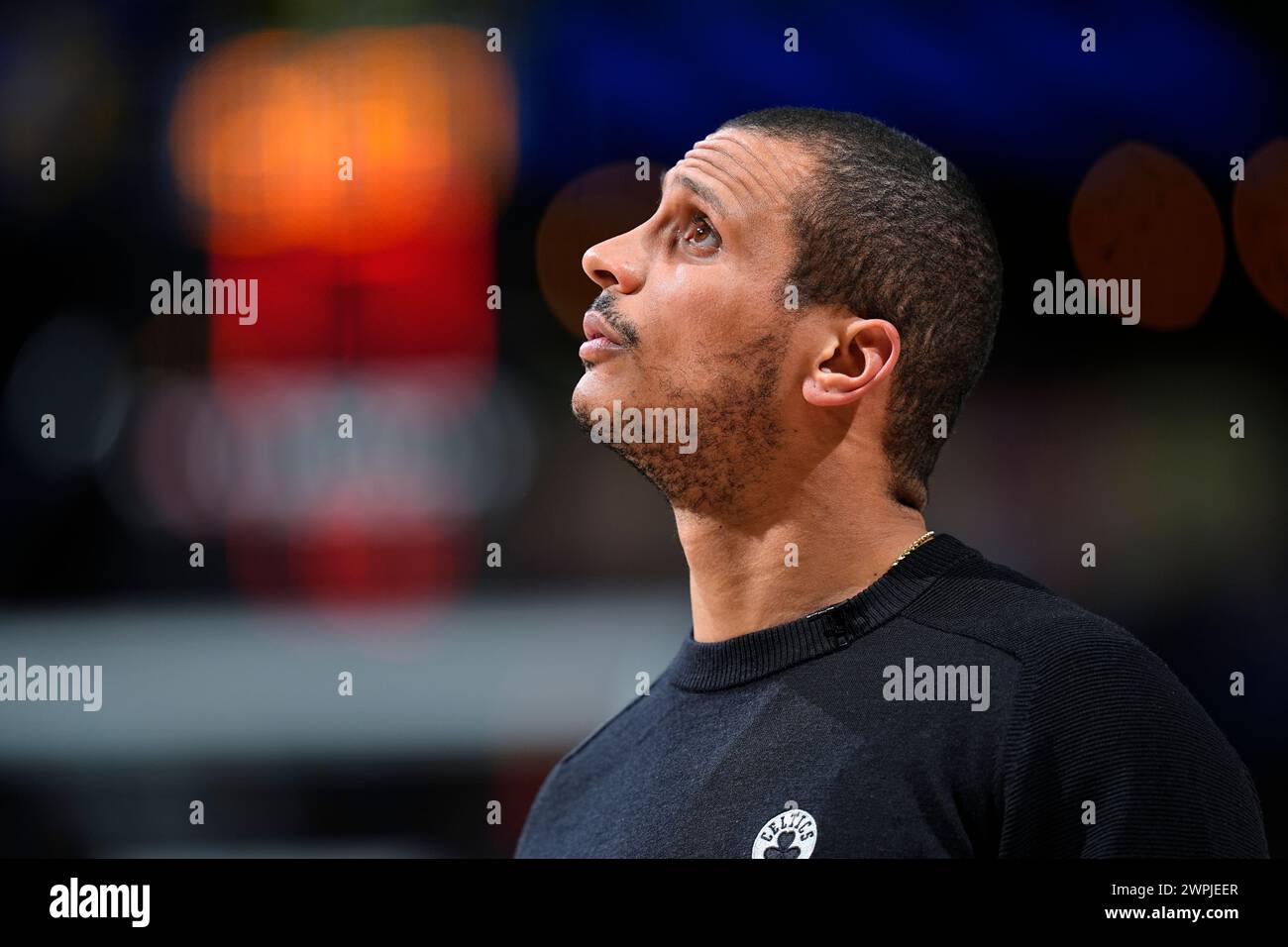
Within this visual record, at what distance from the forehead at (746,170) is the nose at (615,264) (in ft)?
0.48

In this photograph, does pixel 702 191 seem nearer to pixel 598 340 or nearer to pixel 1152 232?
pixel 598 340

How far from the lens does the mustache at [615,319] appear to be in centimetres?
227

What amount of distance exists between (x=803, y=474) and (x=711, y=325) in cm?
32

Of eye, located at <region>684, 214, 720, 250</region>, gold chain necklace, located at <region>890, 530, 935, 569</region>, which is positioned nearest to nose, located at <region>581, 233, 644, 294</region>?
eye, located at <region>684, 214, 720, 250</region>

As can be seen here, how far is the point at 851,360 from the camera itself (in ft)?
7.32

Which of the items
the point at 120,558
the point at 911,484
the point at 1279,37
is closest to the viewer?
the point at 911,484

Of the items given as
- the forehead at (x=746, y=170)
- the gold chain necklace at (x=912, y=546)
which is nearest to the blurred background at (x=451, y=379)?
the forehead at (x=746, y=170)

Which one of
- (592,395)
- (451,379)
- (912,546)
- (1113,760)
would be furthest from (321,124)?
(1113,760)

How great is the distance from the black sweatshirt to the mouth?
0.58 m

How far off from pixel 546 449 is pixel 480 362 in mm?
703

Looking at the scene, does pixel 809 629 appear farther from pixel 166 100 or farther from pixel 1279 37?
pixel 166 100

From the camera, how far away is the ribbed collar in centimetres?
214
